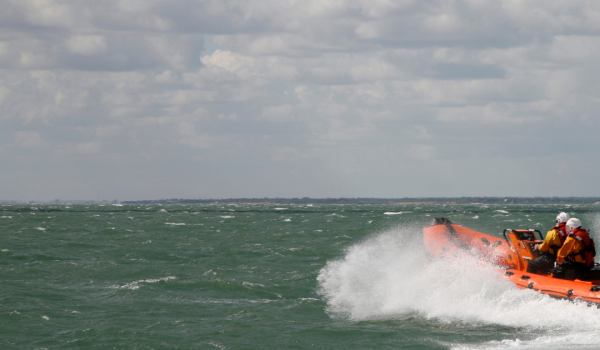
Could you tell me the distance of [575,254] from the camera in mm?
11086

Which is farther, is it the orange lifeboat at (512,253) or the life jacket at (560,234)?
the life jacket at (560,234)

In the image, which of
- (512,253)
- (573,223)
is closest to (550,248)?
(573,223)

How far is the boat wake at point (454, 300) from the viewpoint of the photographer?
977cm

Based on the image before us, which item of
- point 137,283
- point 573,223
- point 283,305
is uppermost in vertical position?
point 573,223

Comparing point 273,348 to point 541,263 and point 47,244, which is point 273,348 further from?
point 47,244

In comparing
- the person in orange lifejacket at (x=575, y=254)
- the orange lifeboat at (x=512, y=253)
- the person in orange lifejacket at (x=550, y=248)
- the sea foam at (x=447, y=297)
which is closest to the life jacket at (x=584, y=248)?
the person in orange lifejacket at (x=575, y=254)

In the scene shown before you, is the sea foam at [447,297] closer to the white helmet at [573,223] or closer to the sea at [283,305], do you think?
the sea at [283,305]

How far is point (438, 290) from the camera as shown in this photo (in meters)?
11.9

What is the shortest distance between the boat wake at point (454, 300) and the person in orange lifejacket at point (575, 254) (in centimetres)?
79

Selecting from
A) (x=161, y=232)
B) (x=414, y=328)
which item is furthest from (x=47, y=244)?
(x=414, y=328)

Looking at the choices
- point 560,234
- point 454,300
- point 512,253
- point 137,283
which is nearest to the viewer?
point 454,300

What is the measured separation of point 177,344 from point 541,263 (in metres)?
6.90

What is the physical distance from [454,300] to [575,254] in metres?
2.29

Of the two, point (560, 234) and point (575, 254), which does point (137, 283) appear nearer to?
point (560, 234)
